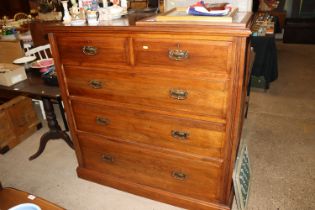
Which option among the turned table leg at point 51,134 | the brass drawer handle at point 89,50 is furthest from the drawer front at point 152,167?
the brass drawer handle at point 89,50

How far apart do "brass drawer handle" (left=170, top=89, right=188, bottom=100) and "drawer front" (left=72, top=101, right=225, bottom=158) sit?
15 centimetres

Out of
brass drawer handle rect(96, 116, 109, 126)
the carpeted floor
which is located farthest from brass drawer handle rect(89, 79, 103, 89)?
the carpeted floor

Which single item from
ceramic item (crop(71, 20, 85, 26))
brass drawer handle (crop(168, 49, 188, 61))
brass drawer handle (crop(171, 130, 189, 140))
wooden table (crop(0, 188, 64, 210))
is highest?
ceramic item (crop(71, 20, 85, 26))

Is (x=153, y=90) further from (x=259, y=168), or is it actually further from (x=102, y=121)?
(x=259, y=168)

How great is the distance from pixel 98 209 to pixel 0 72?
1320 millimetres

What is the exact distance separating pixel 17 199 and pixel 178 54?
1108mm

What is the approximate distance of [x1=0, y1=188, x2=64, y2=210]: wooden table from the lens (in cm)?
123

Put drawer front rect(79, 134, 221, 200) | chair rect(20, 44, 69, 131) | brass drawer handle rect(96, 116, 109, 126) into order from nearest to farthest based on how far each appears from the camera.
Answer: drawer front rect(79, 134, 221, 200) < brass drawer handle rect(96, 116, 109, 126) < chair rect(20, 44, 69, 131)

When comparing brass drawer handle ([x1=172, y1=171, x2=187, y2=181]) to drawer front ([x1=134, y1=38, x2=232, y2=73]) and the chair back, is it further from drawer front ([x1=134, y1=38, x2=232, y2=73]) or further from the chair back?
the chair back

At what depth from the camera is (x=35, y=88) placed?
195 centimetres

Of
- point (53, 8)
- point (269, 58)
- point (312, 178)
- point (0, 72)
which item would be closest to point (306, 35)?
point (269, 58)

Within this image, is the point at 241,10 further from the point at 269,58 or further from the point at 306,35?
the point at 306,35

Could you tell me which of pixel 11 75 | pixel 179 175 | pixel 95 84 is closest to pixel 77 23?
pixel 95 84

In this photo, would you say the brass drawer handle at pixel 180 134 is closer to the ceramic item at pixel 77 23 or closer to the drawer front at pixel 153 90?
the drawer front at pixel 153 90
